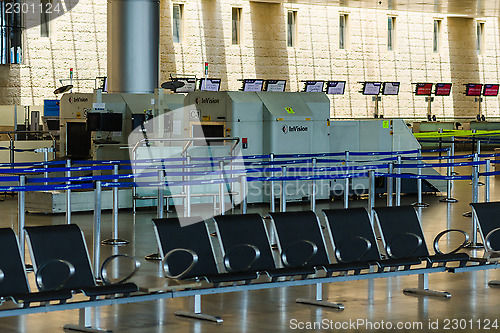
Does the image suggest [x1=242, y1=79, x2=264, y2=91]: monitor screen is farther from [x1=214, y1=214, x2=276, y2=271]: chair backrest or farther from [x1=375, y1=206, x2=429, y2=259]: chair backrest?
[x1=214, y1=214, x2=276, y2=271]: chair backrest

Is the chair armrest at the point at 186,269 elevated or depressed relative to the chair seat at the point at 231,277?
elevated

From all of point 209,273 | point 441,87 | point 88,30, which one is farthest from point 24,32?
point 209,273

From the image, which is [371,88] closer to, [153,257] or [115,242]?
[115,242]

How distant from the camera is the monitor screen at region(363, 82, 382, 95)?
34.8 meters

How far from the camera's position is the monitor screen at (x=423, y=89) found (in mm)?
36594

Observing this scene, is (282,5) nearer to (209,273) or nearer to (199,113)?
(199,113)

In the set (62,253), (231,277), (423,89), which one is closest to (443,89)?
(423,89)

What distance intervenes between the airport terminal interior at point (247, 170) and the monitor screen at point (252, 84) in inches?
2.0

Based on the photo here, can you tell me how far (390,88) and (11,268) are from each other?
103 ft

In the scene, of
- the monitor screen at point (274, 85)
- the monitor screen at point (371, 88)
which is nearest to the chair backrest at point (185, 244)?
the monitor screen at point (274, 85)

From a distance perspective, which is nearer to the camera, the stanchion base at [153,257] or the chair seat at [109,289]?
the chair seat at [109,289]

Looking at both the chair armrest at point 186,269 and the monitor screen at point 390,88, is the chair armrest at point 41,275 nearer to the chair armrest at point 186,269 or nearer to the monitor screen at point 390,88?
the chair armrest at point 186,269

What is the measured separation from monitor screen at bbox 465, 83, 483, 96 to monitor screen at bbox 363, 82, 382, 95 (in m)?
5.40

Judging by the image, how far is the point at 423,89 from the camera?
1442 inches
